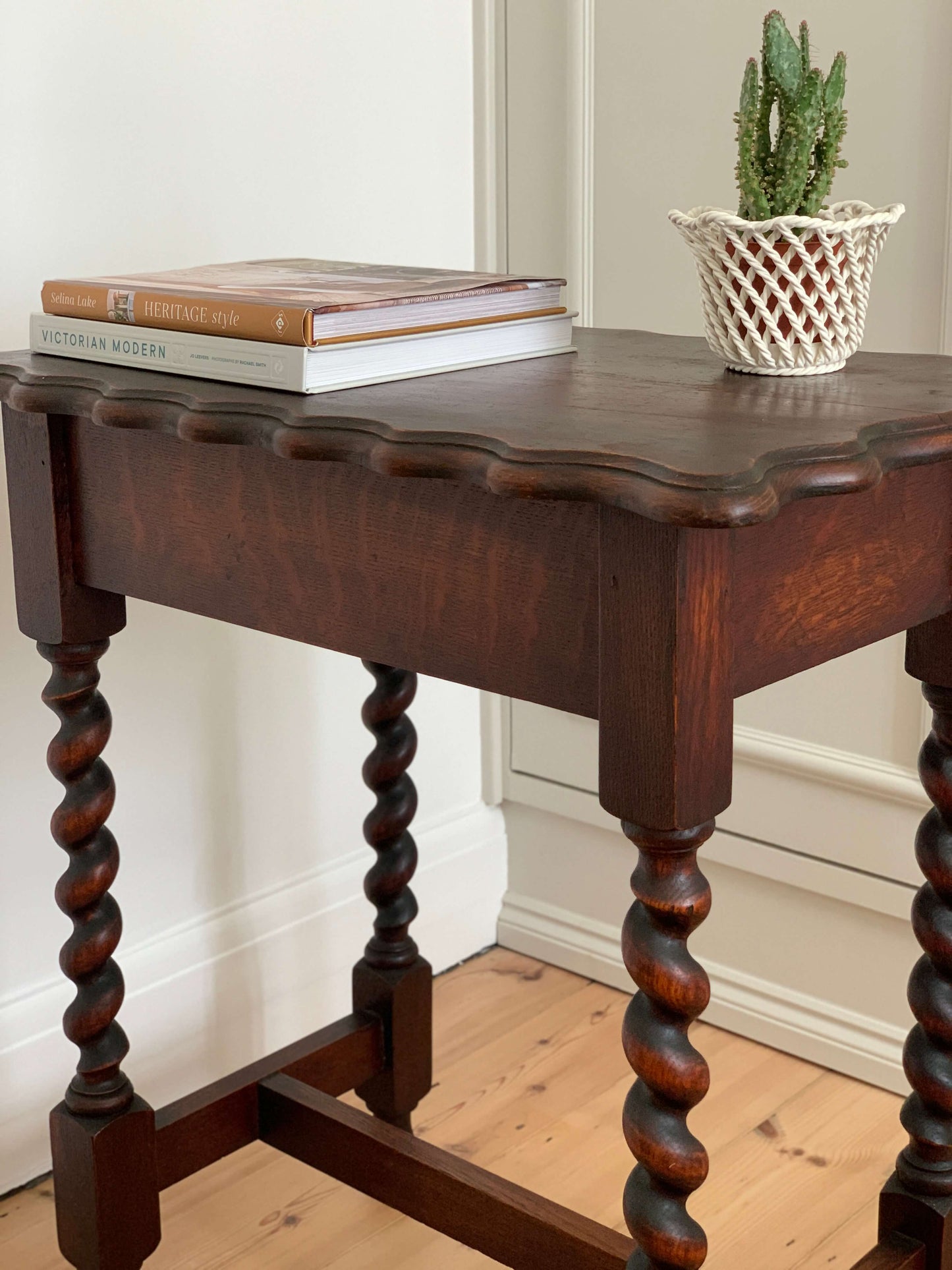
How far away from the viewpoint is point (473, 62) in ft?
5.61

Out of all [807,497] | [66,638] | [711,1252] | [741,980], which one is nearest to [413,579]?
[807,497]

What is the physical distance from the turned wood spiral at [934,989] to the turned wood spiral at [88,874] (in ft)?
2.12

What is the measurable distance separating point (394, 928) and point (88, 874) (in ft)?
1.26

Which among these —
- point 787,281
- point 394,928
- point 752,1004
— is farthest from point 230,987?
point 787,281

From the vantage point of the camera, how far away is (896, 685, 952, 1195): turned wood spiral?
1101 millimetres

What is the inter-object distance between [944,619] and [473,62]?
985 millimetres

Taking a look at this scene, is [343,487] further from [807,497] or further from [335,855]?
[335,855]

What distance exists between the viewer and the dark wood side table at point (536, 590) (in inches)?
30.0

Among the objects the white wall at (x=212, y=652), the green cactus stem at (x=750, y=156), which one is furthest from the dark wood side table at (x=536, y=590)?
the white wall at (x=212, y=652)

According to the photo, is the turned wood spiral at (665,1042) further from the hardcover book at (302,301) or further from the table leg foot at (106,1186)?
the table leg foot at (106,1186)

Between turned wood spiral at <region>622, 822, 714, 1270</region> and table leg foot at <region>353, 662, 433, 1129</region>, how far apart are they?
63 centimetres

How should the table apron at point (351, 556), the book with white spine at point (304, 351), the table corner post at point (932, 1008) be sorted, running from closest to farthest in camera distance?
the table apron at point (351, 556) → the book with white spine at point (304, 351) → the table corner post at point (932, 1008)

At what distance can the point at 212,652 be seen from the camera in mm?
1559

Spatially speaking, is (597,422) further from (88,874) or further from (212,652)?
(212,652)
